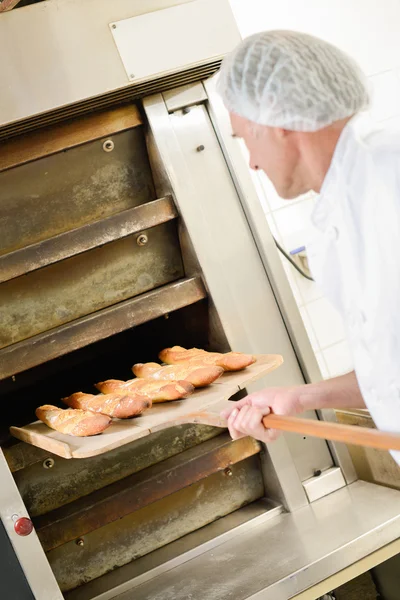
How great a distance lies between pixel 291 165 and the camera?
1553mm

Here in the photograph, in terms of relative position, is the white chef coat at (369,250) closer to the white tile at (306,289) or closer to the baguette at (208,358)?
the baguette at (208,358)

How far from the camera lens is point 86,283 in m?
2.37

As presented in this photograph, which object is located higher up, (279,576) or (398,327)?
(398,327)

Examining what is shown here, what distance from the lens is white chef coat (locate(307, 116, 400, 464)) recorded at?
146cm

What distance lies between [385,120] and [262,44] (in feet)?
6.61

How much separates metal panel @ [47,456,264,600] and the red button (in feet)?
0.95

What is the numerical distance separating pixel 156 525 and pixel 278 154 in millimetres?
1335

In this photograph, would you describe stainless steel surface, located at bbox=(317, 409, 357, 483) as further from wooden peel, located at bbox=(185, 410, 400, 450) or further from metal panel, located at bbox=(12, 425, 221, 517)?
wooden peel, located at bbox=(185, 410, 400, 450)

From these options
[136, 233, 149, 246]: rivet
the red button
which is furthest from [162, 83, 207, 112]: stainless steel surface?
the red button

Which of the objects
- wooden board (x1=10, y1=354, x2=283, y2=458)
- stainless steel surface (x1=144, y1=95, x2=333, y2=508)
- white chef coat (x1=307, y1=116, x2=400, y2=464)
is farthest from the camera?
stainless steel surface (x1=144, y1=95, x2=333, y2=508)

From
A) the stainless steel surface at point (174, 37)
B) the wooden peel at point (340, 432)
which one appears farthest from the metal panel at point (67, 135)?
the wooden peel at point (340, 432)

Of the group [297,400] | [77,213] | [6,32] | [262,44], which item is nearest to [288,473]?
[297,400]

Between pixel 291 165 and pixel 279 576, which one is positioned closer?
pixel 291 165

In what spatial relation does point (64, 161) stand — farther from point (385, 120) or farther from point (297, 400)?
point (385, 120)
